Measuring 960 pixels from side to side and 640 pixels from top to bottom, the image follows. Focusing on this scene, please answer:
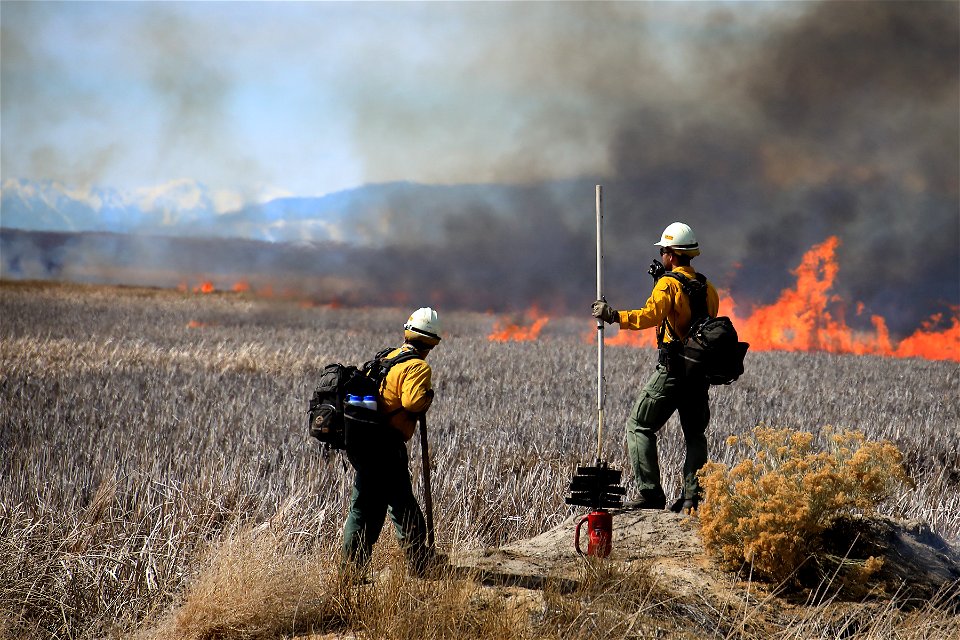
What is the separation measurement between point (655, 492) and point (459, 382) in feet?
33.1

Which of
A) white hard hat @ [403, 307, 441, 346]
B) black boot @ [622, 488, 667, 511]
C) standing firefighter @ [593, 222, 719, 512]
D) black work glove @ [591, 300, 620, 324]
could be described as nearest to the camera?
white hard hat @ [403, 307, 441, 346]

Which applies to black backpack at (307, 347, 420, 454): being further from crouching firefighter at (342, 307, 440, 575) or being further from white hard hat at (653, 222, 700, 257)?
white hard hat at (653, 222, 700, 257)

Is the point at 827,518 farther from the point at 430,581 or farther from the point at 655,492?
the point at 430,581

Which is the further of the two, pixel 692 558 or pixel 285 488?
pixel 285 488

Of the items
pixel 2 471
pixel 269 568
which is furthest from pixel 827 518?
pixel 2 471

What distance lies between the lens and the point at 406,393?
497cm

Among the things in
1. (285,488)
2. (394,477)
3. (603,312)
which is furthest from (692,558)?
(285,488)

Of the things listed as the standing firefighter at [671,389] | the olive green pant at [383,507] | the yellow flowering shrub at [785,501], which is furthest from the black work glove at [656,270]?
the olive green pant at [383,507]

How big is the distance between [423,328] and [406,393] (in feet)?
1.45

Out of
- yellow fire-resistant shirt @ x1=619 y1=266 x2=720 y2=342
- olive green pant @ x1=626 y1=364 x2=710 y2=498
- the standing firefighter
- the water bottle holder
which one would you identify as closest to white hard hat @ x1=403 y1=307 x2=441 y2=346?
the water bottle holder

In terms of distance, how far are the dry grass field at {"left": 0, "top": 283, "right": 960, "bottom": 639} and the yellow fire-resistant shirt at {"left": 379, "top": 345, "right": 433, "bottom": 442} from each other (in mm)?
785

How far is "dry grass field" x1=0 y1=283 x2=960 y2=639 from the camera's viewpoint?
470cm

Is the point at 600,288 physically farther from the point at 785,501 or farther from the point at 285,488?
the point at 285,488

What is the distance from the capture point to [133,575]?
5625mm
